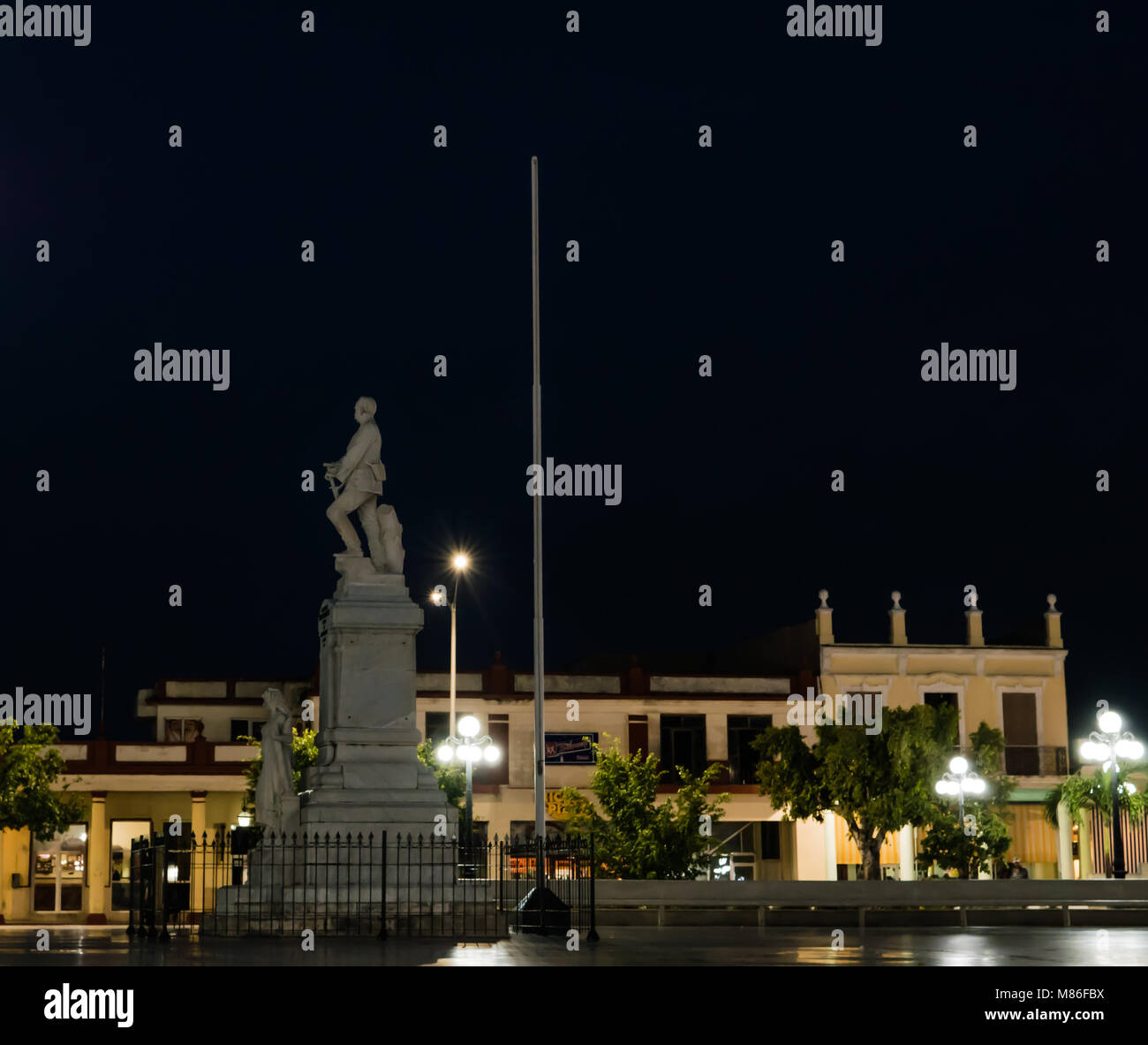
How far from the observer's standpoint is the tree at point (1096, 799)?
44938mm

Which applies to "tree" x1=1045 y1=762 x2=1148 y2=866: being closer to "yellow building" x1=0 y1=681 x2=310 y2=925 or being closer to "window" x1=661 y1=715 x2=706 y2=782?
"window" x1=661 y1=715 x2=706 y2=782

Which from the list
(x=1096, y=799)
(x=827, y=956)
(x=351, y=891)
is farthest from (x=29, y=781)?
(x=827, y=956)

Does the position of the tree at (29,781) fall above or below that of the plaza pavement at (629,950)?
above

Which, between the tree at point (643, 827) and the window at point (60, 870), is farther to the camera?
the window at point (60, 870)

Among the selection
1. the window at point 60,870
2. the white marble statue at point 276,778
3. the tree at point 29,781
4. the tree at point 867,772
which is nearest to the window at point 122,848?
the window at point 60,870

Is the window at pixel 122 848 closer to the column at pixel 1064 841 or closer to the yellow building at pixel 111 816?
the yellow building at pixel 111 816

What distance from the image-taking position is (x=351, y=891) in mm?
22031

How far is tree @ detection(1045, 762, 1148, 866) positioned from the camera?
44.9 m

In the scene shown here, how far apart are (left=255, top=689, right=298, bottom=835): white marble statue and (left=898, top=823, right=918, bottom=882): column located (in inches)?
1185
